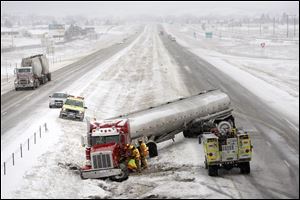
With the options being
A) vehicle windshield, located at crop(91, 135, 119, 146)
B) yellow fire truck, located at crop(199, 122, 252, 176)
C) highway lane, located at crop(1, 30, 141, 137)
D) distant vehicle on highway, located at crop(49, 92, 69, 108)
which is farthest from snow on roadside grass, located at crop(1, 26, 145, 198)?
distant vehicle on highway, located at crop(49, 92, 69, 108)

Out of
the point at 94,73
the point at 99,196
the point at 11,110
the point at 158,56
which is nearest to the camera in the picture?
the point at 99,196

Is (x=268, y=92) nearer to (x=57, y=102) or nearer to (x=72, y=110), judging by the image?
(x=72, y=110)

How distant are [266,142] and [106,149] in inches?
Answer: 509

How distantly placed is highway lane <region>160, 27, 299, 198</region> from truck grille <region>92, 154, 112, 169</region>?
648 cm

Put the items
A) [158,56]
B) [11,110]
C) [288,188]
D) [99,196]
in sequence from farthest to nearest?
[158,56] < [11,110] < [99,196] < [288,188]

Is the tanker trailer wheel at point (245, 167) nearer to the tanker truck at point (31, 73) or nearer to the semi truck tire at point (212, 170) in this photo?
the semi truck tire at point (212, 170)

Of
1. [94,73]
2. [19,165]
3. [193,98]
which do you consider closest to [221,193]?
[19,165]

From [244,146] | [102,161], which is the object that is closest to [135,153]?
[102,161]

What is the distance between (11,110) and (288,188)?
36.1 meters

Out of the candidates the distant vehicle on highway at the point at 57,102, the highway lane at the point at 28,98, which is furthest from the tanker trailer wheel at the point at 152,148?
the distant vehicle on highway at the point at 57,102

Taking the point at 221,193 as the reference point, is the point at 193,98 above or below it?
above

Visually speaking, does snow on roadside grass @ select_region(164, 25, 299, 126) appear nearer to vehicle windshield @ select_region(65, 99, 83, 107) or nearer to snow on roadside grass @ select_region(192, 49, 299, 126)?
snow on roadside grass @ select_region(192, 49, 299, 126)

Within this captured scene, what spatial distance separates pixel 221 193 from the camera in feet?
78.8

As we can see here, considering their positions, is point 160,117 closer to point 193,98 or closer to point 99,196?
point 193,98
